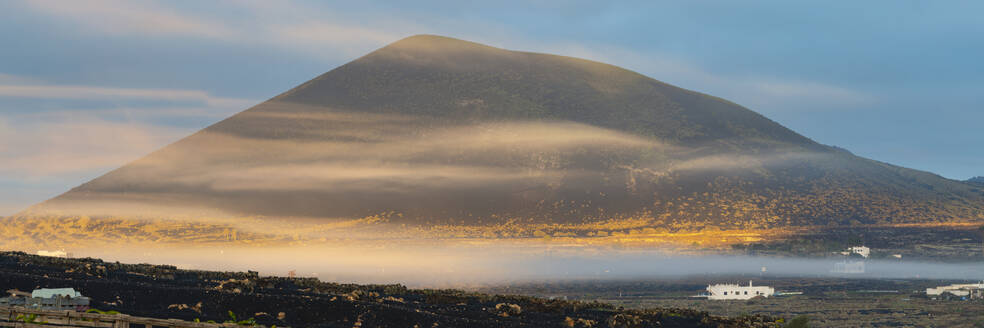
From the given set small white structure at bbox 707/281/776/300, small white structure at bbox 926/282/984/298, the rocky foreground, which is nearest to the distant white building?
the rocky foreground

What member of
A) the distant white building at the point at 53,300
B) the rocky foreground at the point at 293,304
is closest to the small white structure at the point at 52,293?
the distant white building at the point at 53,300

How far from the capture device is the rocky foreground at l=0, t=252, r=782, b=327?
121ft

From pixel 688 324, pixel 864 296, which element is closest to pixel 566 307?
pixel 688 324

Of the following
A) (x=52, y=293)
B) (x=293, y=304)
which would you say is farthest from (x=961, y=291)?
(x=52, y=293)

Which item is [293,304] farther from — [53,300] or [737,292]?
[737,292]

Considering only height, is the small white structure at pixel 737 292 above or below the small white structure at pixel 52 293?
above

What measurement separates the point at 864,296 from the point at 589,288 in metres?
37.3

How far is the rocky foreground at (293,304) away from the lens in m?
36.9

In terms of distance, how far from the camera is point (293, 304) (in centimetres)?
3897

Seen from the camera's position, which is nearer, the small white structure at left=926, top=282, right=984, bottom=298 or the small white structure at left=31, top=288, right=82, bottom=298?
the small white structure at left=31, top=288, right=82, bottom=298

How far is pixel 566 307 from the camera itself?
5272 centimetres

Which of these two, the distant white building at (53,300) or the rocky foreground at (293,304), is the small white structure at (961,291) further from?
the distant white building at (53,300)

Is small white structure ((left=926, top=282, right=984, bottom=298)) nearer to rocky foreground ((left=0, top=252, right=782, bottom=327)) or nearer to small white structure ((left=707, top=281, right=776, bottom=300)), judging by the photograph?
small white structure ((left=707, top=281, right=776, bottom=300))

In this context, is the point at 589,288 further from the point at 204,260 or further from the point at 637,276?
the point at 204,260
